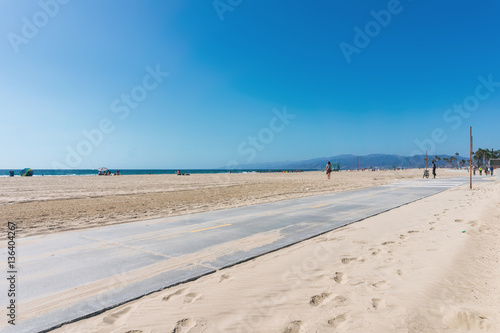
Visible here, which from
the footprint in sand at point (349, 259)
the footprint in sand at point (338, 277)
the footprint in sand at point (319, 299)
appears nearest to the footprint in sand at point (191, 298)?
the footprint in sand at point (319, 299)

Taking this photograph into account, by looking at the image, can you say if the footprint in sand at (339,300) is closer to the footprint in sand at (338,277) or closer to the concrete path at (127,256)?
the footprint in sand at (338,277)

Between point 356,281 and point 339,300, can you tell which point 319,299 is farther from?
point 356,281

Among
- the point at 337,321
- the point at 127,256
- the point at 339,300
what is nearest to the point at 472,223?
the point at 339,300

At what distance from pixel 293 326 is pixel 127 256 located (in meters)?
3.37

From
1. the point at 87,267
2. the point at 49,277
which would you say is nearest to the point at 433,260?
the point at 87,267

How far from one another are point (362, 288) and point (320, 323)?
107 centimetres

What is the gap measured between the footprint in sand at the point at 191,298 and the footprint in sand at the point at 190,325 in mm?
382

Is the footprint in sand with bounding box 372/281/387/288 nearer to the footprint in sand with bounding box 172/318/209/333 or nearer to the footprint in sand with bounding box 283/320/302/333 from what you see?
the footprint in sand with bounding box 283/320/302/333

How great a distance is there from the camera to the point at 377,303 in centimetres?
312

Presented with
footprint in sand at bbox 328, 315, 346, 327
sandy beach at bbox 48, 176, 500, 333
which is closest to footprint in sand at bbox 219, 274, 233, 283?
sandy beach at bbox 48, 176, 500, 333

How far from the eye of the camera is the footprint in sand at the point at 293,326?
2626 millimetres

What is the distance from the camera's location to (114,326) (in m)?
2.72

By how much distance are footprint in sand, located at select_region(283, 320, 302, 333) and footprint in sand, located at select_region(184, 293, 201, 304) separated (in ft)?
3.89

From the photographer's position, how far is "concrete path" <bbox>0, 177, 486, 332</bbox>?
3.21 meters
